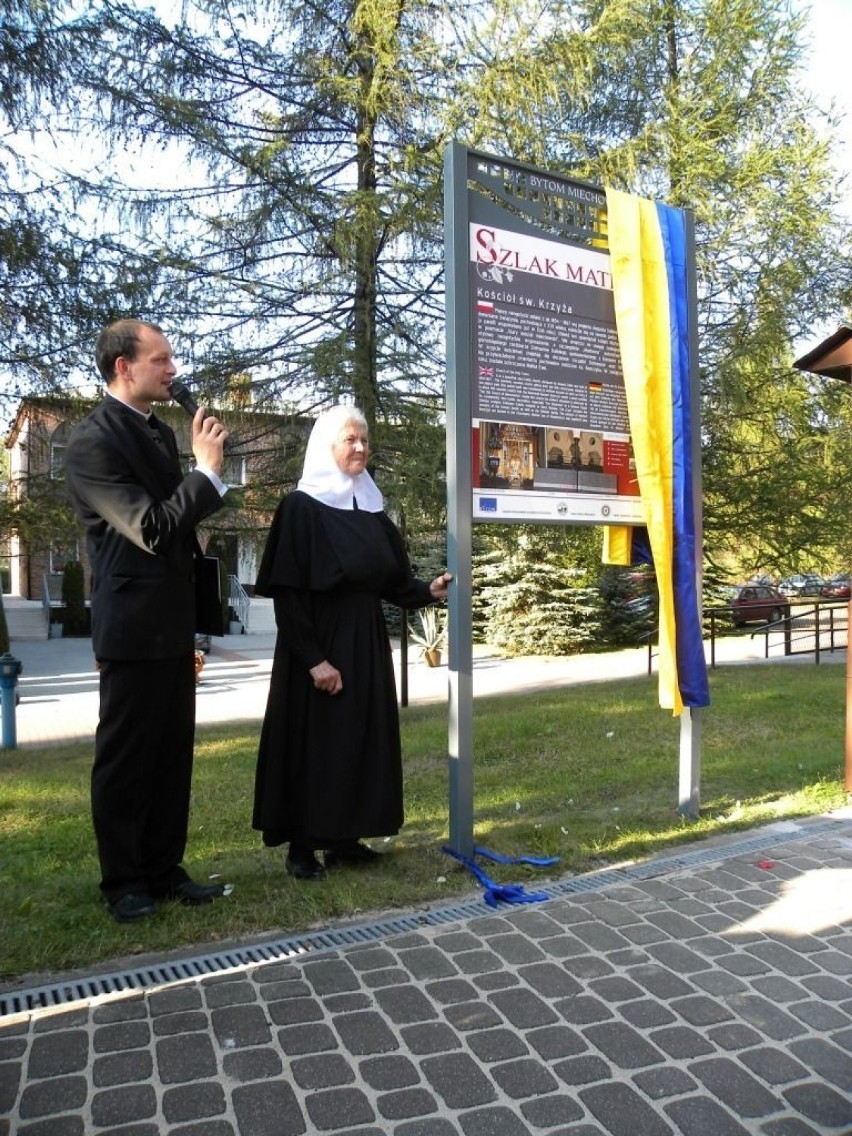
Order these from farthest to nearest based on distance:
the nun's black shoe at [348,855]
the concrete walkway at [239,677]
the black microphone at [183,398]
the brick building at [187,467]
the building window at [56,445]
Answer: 1. the concrete walkway at [239,677]
2. the building window at [56,445]
3. the brick building at [187,467]
4. the nun's black shoe at [348,855]
5. the black microphone at [183,398]

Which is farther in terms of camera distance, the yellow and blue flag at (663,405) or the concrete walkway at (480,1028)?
the yellow and blue flag at (663,405)

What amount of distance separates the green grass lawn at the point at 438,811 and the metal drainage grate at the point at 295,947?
4.8 inches

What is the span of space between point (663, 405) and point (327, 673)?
93.7 inches

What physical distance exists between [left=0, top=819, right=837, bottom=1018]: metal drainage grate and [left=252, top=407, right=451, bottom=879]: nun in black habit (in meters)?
0.47

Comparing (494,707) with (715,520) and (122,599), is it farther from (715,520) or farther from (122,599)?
(122,599)

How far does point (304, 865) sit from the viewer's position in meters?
3.88

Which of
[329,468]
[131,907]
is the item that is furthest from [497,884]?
[329,468]

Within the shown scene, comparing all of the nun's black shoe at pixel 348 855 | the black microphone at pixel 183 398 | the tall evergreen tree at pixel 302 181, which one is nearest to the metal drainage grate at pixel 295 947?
the nun's black shoe at pixel 348 855

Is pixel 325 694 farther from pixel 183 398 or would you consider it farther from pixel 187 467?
pixel 187 467

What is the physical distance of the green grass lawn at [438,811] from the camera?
11.2 ft

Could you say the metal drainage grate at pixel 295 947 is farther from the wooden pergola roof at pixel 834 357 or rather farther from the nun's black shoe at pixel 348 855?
the wooden pergola roof at pixel 834 357

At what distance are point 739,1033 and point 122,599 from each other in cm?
246

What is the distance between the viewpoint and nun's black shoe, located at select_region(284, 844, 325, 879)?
152 inches

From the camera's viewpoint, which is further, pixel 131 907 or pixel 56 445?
pixel 56 445
